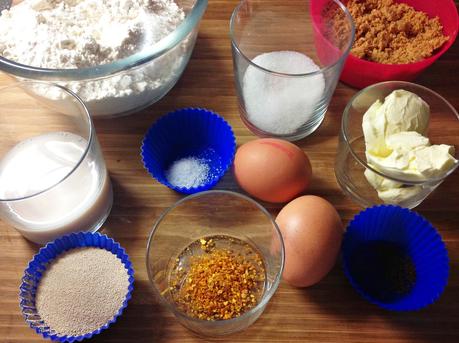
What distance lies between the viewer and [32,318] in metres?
0.97

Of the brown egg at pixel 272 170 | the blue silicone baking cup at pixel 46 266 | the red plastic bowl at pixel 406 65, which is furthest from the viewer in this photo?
the red plastic bowl at pixel 406 65

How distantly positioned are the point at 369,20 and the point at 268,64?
0.96 feet

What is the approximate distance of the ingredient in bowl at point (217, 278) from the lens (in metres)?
0.98

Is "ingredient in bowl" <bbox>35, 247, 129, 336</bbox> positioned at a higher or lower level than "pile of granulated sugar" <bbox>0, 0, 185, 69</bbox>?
lower

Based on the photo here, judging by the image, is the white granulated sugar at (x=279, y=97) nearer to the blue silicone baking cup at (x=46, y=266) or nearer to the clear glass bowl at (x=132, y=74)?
the clear glass bowl at (x=132, y=74)

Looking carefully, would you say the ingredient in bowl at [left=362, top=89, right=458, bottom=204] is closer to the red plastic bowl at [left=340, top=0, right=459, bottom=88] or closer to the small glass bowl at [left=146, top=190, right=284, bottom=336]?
the red plastic bowl at [left=340, top=0, right=459, bottom=88]

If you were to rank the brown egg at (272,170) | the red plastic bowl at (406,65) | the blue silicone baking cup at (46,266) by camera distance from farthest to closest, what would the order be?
the red plastic bowl at (406,65) < the brown egg at (272,170) < the blue silicone baking cup at (46,266)

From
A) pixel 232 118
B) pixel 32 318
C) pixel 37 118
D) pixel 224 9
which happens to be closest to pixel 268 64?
pixel 232 118

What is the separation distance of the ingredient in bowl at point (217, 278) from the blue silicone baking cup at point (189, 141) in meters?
0.14

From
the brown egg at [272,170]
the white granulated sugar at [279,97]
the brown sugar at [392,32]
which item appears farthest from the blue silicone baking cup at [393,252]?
the brown sugar at [392,32]

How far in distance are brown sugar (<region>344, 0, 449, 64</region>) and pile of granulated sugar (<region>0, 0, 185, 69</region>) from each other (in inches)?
17.1

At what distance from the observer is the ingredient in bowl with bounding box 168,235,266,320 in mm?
981

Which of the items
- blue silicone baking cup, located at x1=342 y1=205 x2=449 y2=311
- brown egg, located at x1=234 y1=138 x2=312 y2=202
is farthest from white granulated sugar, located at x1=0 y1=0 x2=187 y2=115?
blue silicone baking cup, located at x1=342 y1=205 x2=449 y2=311

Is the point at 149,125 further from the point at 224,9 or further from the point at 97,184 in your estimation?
the point at 224,9
